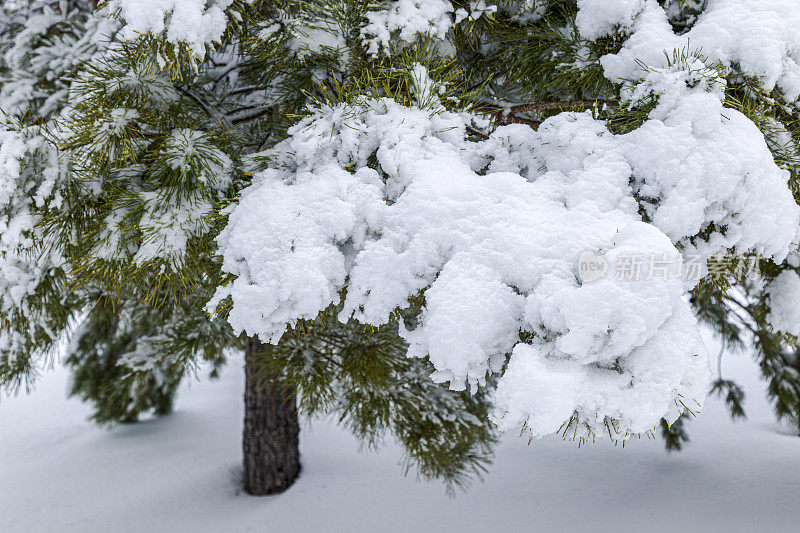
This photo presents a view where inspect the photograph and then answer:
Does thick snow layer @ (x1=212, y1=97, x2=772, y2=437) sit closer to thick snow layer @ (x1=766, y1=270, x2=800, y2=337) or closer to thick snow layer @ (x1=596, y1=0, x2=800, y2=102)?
thick snow layer @ (x1=596, y1=0, x2=800, y2=102)

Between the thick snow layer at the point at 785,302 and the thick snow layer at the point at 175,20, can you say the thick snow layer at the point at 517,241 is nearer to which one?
the thick snow layer at the point at 175,20

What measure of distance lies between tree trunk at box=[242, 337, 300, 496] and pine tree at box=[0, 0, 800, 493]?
53.9 inches

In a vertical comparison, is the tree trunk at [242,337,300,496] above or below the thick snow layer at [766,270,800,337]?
below

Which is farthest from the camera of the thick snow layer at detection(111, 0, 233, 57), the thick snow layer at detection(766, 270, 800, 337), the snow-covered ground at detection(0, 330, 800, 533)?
the snow-covered ground at detection(0, 330, 800, 533)

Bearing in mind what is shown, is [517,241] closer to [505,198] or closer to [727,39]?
[505,198]

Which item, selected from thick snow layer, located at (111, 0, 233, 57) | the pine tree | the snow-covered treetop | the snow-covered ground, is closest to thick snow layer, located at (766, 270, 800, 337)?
the pine tree

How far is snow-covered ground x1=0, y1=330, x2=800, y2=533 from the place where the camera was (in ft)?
8.89

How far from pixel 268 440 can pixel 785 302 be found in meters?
2.58

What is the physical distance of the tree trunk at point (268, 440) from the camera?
284 cm

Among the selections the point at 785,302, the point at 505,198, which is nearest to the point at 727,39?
the point at 505,198

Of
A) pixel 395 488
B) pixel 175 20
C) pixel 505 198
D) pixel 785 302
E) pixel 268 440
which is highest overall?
pixel 175 20

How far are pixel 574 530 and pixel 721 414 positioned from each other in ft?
8.73

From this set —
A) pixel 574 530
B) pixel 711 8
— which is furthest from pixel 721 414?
pixel 711 8

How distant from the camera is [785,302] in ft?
5.45
